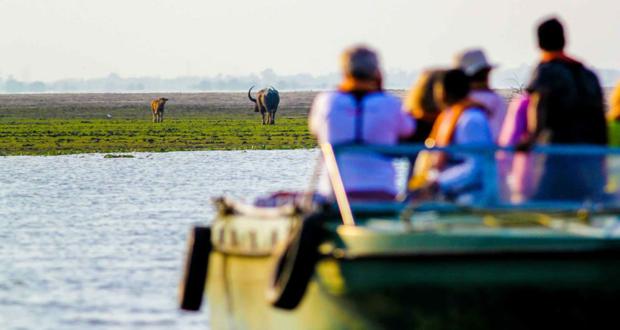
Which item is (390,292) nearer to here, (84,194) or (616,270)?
(616,270)

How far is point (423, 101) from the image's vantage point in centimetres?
934

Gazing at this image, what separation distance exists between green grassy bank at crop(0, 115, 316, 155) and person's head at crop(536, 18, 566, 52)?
34928mm

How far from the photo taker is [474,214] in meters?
8.41

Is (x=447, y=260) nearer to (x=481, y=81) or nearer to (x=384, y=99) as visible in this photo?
Result: (x=384, y=99)

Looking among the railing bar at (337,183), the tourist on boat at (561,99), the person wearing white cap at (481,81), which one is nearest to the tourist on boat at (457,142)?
the tourist on boat at (561,99)

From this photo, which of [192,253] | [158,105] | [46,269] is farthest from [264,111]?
[192,253]

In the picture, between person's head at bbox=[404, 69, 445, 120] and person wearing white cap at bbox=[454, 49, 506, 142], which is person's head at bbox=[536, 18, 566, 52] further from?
person's head at bbox=[404, 69, 445, 120]

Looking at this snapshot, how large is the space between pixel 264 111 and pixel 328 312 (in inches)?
2506

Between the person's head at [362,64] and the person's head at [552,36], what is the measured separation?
1184 millimetres

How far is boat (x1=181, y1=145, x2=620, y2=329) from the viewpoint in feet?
25.1

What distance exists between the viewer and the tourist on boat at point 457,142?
863 cm

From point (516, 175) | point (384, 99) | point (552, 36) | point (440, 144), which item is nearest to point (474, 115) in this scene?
point (440, 144)

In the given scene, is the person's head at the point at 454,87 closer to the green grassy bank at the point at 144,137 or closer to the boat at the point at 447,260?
the boat at the point at 447,260

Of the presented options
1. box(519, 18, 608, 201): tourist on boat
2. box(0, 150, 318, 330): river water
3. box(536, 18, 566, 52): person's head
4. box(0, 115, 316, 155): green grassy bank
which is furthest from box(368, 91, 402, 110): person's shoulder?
box(0, 115, 316, 155): green grassy bank
